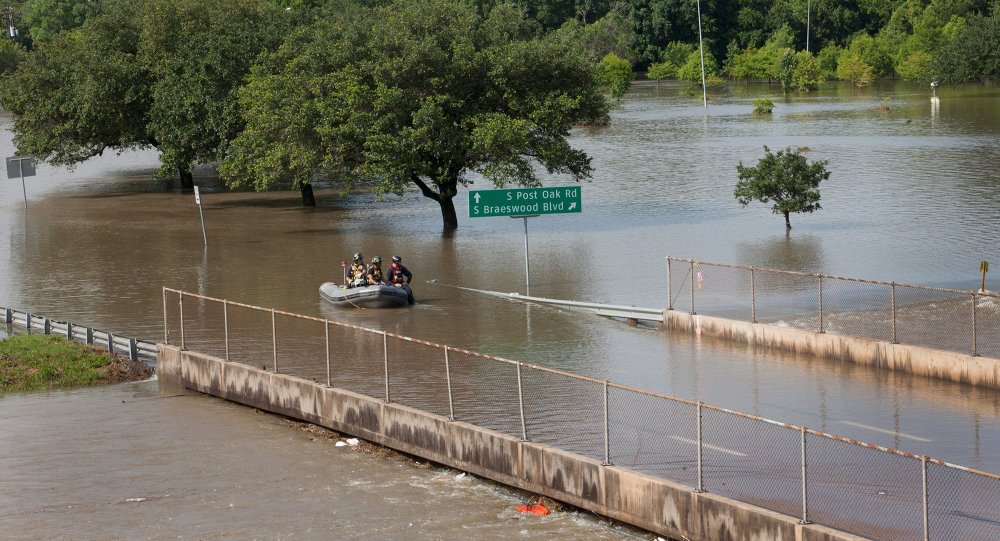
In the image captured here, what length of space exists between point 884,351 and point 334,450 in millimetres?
10023

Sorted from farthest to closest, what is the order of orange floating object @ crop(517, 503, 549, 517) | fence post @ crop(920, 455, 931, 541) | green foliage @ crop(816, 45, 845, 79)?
green foliage @ crop(816, 45, 845, 79)
orange floating object @ crop(517, 503, 549, 517)
fence post @ crop(920, 455, 931, 541)

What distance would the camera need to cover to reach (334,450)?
814 inches

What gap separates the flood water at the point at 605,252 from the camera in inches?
897

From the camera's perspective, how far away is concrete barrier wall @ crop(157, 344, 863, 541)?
1520 centimetres

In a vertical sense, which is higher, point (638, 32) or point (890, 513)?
point (638, 32)

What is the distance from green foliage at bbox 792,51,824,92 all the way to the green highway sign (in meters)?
101

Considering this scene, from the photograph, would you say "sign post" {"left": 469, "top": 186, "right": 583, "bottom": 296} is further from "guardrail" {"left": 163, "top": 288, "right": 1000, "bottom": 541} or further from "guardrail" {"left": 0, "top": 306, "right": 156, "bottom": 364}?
"guardrail" {"left": 0, "top": 306, "right": 156, "bottom": 364}

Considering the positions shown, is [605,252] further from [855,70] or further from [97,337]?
[855,70]

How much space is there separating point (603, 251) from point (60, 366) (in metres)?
19.6

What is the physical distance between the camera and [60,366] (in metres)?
25.4

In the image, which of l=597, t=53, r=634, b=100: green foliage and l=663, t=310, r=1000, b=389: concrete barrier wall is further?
l=597, t=53, r=634, b=100: green foliage

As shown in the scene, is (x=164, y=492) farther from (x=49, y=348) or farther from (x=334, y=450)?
(x=49, y=348)

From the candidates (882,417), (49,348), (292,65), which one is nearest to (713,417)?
(882,417)

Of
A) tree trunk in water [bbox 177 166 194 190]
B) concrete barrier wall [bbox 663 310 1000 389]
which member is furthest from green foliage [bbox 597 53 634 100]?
concrete barrier wall [bbox 663 310 1000 389]
